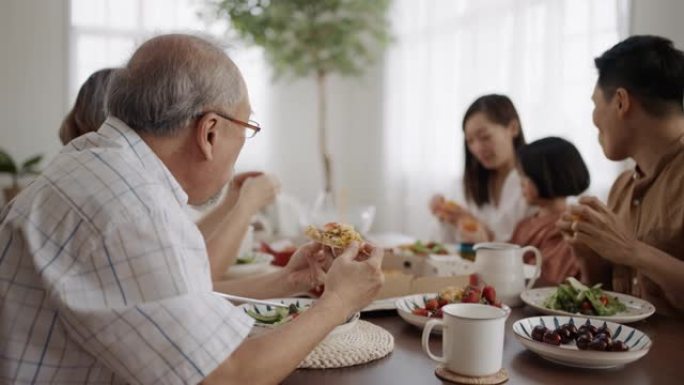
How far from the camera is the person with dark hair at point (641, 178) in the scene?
1568 millimetres

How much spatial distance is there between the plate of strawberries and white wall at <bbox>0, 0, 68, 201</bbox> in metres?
4.21

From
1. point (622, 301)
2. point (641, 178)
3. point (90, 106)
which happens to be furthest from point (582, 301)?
Answer: point (90, 106)

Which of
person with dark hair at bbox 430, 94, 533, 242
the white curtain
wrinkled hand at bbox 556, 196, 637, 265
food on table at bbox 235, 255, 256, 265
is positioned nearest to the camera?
wrinkled hand at bbox 556, 196, 637, 265

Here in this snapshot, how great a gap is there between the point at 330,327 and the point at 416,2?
4226 millimetres

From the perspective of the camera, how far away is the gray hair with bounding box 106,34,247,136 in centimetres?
101

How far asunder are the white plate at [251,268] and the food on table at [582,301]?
2.97 ft

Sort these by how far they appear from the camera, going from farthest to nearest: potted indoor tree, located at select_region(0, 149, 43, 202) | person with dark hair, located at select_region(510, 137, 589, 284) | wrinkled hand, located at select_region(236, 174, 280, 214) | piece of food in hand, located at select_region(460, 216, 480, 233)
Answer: potted indoor tree, located at select_region(0, 149, 43, 202) → piece of food in hand, located at select_region(460, 216, 480, 233) → person with dark hair, located at select_region(510, 137, 589, 284) → wrinkled hand, located at select_region(236, 174, 280, 214)

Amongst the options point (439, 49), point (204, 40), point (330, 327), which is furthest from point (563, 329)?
point (439, 49)

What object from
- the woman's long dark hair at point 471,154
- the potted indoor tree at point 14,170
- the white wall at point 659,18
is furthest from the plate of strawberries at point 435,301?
the potted indoor tree at point 14,170

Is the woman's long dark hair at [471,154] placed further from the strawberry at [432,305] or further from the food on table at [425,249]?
the strawberry at [432,305]

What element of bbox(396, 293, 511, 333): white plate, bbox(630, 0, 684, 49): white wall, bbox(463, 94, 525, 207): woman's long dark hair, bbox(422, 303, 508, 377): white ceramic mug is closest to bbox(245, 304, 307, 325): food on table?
bbox(396, 293, 511, 333): white plate

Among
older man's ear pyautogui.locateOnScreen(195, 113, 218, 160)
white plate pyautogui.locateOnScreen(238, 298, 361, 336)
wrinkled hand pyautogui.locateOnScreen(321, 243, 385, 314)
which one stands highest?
older man's ear pyautogui.locateOnScreen(195, 113, 218, 160)

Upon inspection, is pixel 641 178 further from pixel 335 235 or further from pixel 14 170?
pixel 14 170

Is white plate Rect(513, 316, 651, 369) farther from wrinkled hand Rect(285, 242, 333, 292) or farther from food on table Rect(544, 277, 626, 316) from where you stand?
wrinkled hand Rect(285, 242, 333, 292)
